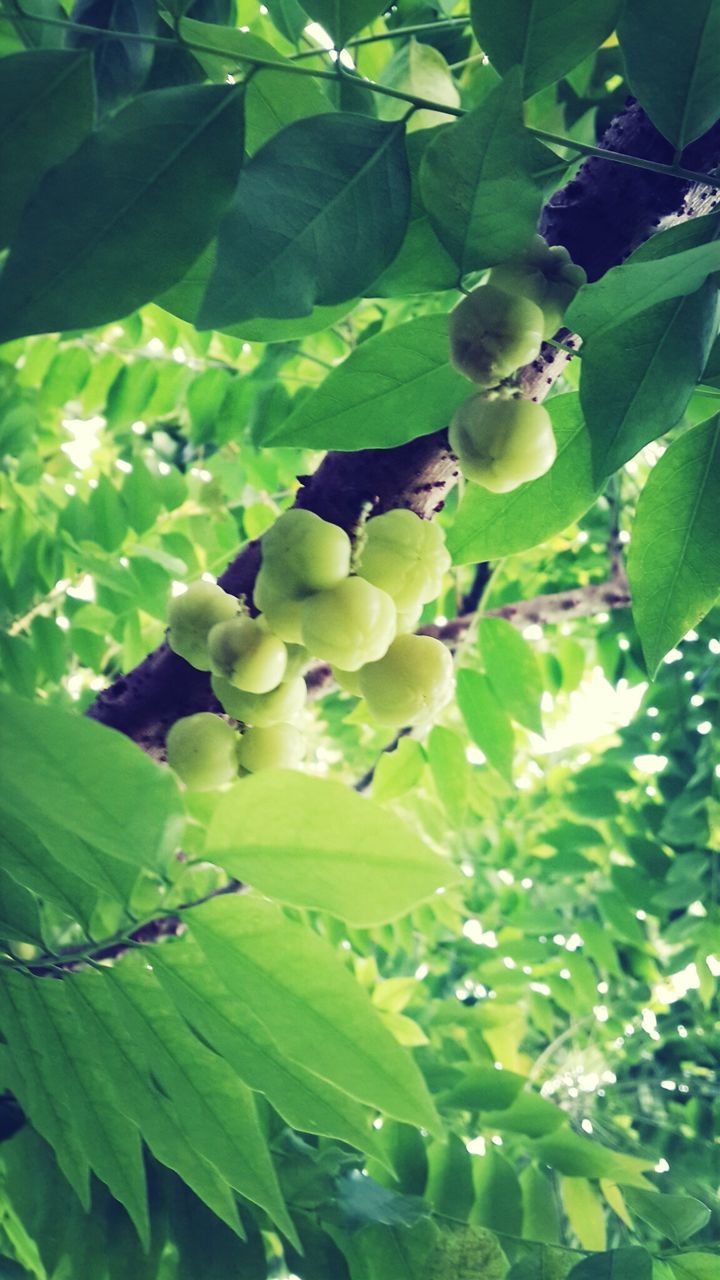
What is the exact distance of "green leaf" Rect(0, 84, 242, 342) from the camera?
1.96ft

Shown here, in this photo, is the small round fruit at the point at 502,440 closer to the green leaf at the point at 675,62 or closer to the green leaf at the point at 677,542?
the green leaf at the point at 677,542

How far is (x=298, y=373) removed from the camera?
212 cm

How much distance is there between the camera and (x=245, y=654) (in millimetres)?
883

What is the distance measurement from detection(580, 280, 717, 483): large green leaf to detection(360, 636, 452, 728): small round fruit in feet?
0.94

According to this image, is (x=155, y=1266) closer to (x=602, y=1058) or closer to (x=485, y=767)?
(x=485, y=767)

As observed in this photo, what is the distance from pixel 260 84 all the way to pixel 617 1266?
1.16 m

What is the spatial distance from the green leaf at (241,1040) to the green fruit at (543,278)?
58 centimetres

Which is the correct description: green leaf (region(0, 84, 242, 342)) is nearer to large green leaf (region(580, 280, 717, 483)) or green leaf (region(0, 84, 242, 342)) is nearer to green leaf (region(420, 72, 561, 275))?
green leaf (region(420, 72, 561, 275))

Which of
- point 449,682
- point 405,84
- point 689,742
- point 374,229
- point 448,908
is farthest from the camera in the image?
point 689,742

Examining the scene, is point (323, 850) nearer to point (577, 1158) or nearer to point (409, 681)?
point (409, 681)

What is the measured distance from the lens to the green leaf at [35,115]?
24.6 inches

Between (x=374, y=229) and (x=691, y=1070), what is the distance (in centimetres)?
291

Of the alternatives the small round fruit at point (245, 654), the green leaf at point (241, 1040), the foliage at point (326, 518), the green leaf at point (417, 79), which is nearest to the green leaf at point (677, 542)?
the foliage at point (326, 518)

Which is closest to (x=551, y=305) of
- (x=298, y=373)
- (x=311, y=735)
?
(x=298, y=373)
